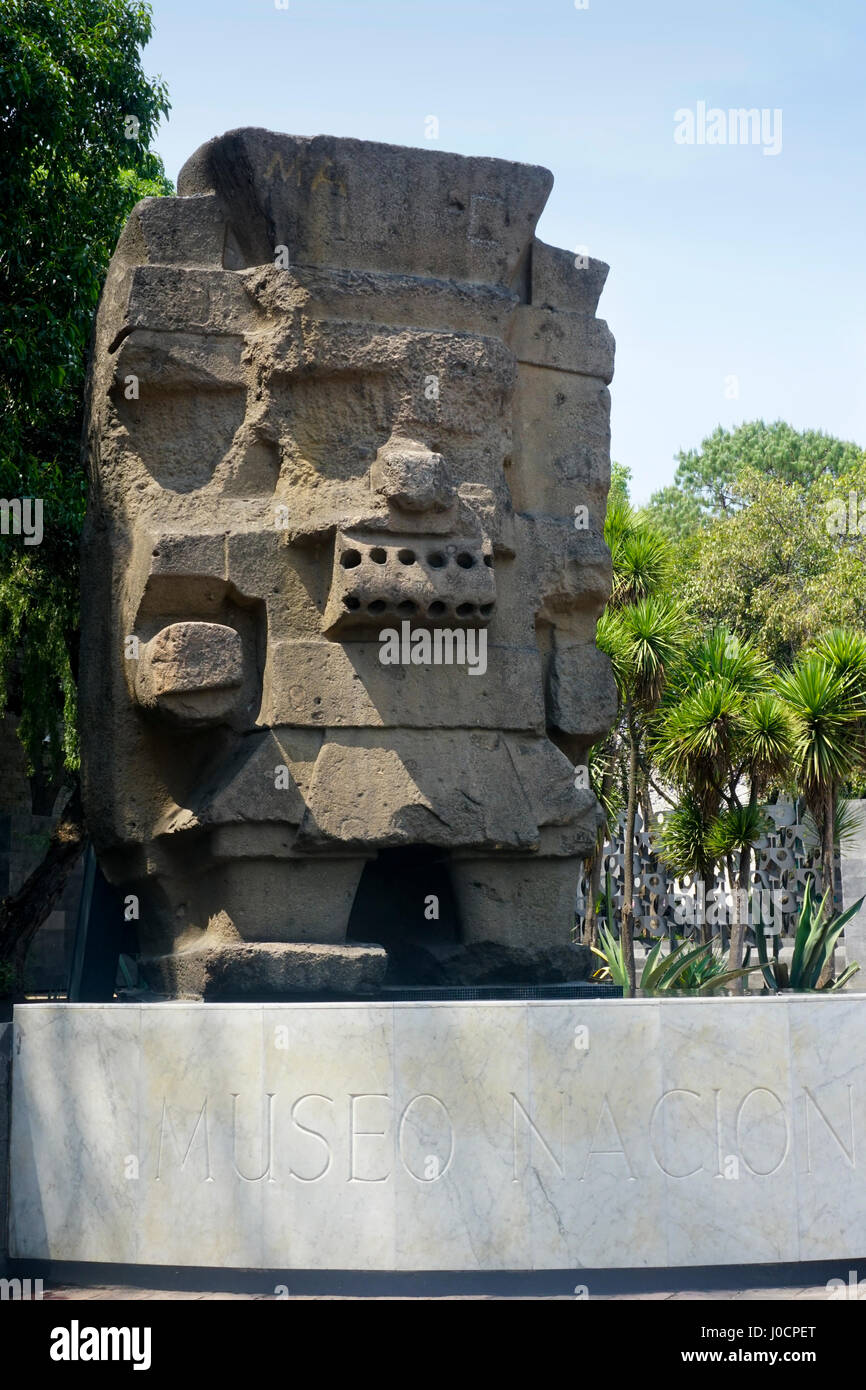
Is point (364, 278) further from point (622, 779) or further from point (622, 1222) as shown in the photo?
point (622, 779)

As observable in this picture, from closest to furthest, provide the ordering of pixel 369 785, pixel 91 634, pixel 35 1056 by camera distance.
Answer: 1. pixel 35 1056
2. pixel 369 785
3. pixel 91 634

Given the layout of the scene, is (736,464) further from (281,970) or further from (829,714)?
(281,970)

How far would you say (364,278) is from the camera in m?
6.35

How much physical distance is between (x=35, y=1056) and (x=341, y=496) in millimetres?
2490

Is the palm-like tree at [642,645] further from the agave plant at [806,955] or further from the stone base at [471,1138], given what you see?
the stone base at [471,1138]

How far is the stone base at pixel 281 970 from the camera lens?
5887 millimetres

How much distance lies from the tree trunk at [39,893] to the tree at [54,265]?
19 mm

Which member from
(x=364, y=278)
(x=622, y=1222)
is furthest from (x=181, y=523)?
(x=622, y=1222)

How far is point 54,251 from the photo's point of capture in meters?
10.8

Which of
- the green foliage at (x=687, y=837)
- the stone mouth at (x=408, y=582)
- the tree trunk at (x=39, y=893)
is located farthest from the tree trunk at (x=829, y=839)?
the stone mouth at (x=408, y=582)

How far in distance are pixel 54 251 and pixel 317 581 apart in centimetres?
565

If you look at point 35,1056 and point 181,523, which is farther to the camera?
point 181,523

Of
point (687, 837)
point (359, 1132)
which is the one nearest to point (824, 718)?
point (687, 837)

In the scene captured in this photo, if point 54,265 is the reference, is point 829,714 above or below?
below
